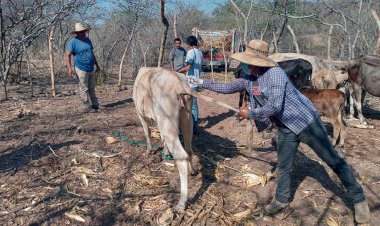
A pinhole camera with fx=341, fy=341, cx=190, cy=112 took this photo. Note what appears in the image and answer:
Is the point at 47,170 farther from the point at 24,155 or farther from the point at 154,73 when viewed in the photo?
the point at 154,73

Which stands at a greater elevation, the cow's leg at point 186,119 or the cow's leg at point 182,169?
the cow's leg at point 186,119

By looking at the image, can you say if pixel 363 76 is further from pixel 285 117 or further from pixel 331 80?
pixel 285 117

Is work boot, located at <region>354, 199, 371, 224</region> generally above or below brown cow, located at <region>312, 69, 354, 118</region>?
below

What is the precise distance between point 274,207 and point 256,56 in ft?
6.14

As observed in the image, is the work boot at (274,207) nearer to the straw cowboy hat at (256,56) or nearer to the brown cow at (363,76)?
the straw cowboy hat at (256,56)

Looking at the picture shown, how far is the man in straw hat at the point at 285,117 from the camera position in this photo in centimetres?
373

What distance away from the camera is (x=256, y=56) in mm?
3902

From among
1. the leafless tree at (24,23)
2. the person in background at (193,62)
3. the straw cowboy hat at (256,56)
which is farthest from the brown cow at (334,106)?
the leafless tree at (24,23)

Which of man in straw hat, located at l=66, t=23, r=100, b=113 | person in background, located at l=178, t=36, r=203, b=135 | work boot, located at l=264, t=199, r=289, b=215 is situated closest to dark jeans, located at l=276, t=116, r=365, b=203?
work boot, located at l=264, t=199, r=289, b=215

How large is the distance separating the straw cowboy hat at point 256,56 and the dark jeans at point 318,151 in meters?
0.83

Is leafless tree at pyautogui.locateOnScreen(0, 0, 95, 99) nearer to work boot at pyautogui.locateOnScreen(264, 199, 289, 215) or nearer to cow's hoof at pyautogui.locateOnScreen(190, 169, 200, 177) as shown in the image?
cow's hoof at pyautogui.locateOnScreen(190, 169, 200, 177)

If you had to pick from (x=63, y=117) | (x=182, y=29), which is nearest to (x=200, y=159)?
(x=63, y=117)

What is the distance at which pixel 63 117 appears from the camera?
298 inches

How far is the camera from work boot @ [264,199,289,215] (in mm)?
4227
